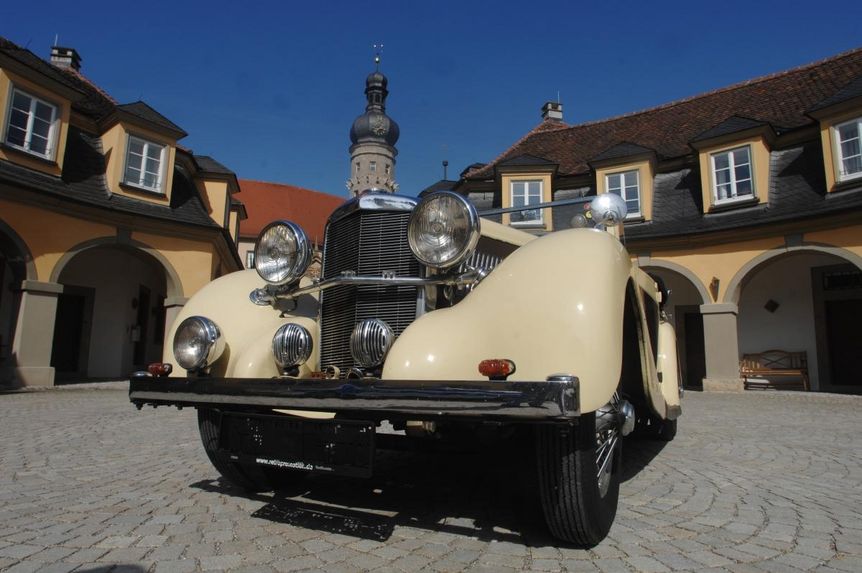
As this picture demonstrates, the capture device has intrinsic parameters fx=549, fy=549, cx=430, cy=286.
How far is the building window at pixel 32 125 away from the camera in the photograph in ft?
37.2

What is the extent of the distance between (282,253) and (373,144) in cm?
3912

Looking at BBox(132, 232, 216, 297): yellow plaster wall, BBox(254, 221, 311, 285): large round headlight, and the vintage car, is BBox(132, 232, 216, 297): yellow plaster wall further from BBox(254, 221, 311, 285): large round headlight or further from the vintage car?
BBox(254, 221, 311, 285): large round headlight

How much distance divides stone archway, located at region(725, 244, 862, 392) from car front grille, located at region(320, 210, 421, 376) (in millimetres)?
12634

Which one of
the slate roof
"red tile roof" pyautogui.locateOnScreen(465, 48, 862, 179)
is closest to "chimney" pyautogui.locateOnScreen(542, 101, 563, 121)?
"red tile roof" pyautogui.locateOnScreen(465, 48, 862, 179)

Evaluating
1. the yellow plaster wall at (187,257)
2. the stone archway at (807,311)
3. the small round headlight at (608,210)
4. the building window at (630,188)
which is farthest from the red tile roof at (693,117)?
the small round headlight at (608,210)

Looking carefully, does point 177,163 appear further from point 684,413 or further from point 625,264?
point 625,264

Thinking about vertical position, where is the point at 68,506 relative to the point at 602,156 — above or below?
below

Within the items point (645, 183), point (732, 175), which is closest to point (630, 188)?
point (645, 183)

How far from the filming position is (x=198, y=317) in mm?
3010

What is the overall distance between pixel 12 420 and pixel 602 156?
14.6 meters

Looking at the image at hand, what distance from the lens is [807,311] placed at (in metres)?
14.1

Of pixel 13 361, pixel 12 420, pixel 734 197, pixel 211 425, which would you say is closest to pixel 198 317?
pixel 211 425

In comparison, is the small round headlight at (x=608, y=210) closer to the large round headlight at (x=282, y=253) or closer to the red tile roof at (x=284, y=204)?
the large round headlight at (x=282, y=253)

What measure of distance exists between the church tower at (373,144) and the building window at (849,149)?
30.3 metres
